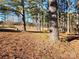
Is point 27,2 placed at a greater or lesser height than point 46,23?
greater

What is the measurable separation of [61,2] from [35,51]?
26.0 metres

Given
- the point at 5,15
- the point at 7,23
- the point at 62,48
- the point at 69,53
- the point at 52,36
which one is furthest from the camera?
the point at 7,23

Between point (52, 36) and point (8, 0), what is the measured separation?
16278 mm

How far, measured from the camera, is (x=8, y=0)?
85.1ft

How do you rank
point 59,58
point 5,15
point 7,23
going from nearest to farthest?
point 59,58 → point 5,15 → point 7,23

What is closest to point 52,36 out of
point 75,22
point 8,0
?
point 75,22

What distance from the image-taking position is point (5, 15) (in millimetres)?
29750

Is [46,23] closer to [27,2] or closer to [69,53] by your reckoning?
[27,2]

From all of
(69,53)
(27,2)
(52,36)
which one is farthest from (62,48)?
(27,2)

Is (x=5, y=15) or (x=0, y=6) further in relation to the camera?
(x=5, y=15)

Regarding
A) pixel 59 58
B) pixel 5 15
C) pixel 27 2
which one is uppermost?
pixel 27 2

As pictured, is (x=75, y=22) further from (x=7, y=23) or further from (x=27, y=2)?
(x=7, y=23)

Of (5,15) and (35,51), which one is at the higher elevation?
(5,15)

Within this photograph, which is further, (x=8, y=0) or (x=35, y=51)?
(x=8, y=0)
